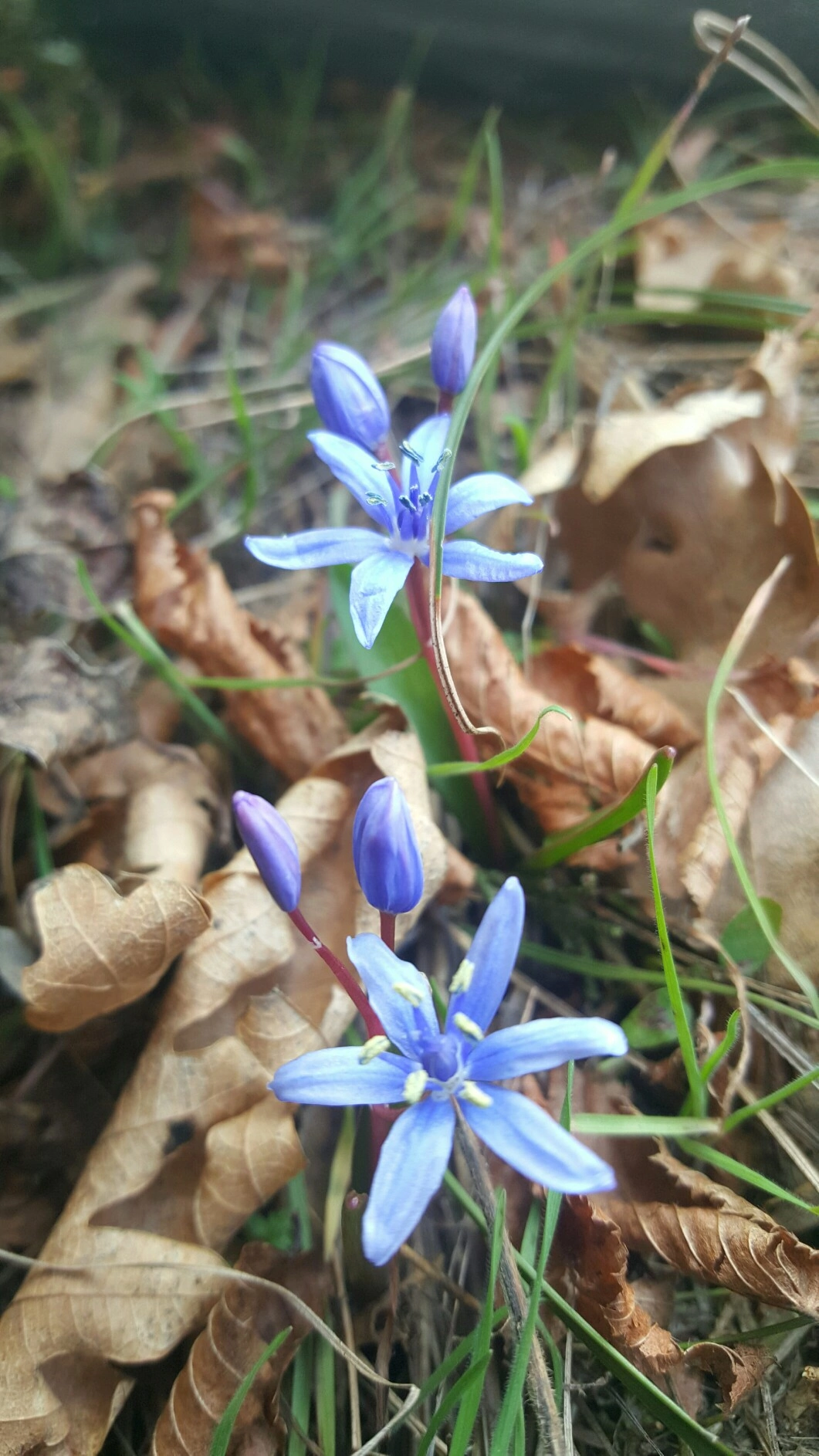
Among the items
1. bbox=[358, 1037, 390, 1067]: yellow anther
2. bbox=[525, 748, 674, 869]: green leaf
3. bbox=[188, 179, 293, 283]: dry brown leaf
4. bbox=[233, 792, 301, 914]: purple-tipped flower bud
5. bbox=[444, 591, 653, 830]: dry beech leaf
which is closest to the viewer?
bbox=[358, 1037, 390, 1067]: yellow anther

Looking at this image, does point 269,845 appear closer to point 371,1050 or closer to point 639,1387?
point 371,1050

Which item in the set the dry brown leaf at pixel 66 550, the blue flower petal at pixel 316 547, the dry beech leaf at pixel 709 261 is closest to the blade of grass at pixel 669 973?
the blue flower petal at pixel 316 547

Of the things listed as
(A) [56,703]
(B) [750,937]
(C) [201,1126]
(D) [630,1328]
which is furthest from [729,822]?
(A) [56,703]

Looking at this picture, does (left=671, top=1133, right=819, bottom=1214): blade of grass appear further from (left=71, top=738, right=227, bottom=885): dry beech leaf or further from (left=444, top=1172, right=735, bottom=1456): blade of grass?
(left=71, top=738, right=227, bottom=885): dry beech leaf

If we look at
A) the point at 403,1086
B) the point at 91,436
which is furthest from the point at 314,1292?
the point at 91,436

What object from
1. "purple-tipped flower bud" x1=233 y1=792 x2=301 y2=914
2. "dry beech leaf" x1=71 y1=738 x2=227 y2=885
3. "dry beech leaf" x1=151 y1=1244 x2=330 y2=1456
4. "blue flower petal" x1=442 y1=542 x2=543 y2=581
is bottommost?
"dry beech leaf" x1=151 y1=1244 x2=330 y2=1456

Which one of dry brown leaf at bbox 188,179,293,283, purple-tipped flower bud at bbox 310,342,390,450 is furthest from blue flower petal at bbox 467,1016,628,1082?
dry brown leaf at bbox 188,179,293,283
